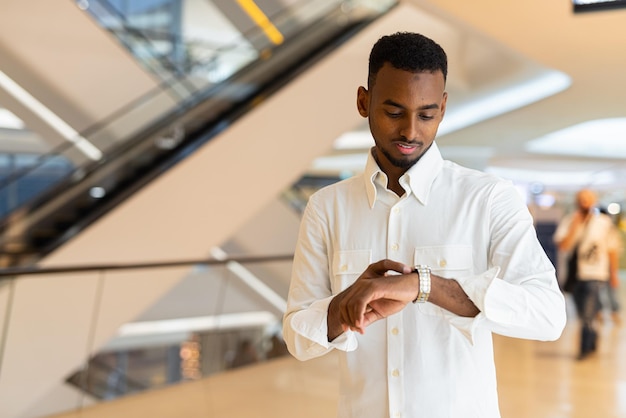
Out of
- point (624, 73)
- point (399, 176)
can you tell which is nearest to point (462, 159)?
point (624, 73)

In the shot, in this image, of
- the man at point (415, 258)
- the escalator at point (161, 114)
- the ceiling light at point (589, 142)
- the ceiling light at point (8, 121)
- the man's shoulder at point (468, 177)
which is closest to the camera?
the man at point (415, 258)

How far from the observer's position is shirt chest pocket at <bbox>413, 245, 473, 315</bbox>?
1.35m

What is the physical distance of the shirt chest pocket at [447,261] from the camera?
4.42 feet

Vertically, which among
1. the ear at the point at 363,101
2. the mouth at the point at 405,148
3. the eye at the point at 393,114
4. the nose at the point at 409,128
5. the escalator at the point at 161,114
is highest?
the escalator at the point at 161,114

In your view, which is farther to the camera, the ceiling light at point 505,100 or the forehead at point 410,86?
the ceiling light at point 505,100

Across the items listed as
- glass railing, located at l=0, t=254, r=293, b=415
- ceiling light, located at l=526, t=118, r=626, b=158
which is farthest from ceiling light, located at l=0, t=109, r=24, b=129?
ceiling light, located at l=526, t=118, r=626, b=158

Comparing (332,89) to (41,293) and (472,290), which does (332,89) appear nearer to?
(41,293)

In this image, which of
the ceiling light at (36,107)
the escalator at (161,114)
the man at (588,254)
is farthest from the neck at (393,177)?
the ceiling light at (36,107)

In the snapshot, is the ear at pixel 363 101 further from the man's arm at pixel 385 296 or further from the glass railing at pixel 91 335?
the glass railing at pixel 91 335

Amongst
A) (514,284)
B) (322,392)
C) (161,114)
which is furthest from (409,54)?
(161,114)

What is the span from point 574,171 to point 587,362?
19746 mm

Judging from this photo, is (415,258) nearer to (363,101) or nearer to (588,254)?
(363,101)

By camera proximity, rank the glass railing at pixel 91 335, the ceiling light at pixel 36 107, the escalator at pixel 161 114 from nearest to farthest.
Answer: the glass railing at pixel 91 335 < the escalator at pixel 161 114 < the ceiling light at pixel 36 107

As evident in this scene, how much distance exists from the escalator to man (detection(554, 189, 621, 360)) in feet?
11.7
